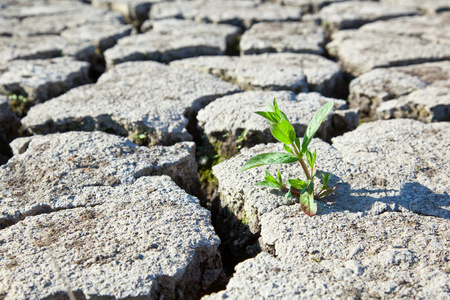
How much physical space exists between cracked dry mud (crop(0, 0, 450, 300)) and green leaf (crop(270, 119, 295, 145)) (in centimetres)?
23

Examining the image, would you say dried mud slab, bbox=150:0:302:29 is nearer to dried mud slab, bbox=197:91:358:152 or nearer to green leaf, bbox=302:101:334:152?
dried mud slab, bbox=197:91:358:152

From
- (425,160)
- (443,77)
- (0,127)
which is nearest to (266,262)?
(425,160)

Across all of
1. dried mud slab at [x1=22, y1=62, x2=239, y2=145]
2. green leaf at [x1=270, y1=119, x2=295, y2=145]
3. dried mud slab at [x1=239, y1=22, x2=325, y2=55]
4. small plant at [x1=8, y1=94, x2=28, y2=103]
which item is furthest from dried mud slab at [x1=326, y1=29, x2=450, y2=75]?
small plant at [x1=8, y1=94, x2=28, y2=103]

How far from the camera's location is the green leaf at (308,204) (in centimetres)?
132

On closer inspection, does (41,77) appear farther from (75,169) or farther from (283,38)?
(283,38)

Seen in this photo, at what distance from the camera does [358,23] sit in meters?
3.35

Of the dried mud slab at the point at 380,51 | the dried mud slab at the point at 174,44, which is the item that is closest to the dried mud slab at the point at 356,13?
the dried mud slab at the point at 380,51

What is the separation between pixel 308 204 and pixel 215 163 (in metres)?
0.64

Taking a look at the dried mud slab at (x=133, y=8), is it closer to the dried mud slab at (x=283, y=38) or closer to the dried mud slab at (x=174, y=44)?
the dried mud slab at (x=174, y=44)

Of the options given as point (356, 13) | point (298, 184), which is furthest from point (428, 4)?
point (298, 184)

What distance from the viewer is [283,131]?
4.29 ft

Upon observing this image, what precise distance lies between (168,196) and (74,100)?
3.16 feet

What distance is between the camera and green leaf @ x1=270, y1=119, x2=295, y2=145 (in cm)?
129

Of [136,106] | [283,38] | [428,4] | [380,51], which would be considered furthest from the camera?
[428,4]
